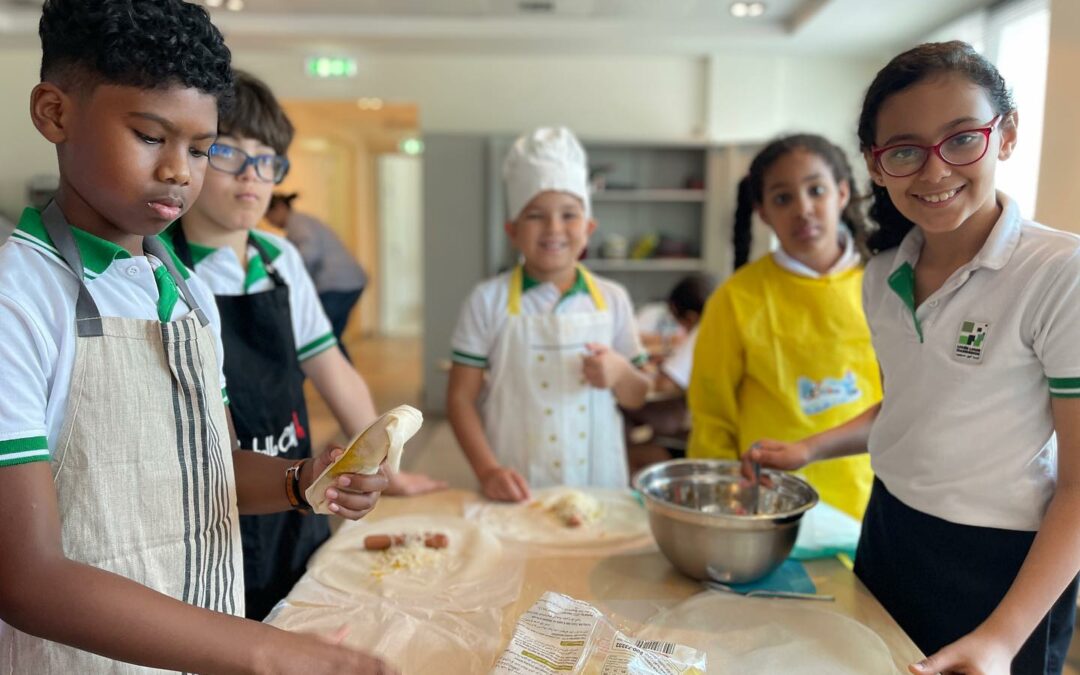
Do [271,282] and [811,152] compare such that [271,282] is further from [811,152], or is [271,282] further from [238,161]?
[811,152]

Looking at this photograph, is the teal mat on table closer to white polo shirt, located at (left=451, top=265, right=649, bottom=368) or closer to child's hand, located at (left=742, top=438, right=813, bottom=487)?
child's hand, located at (left=742, top=438, right=813, bottom=487)

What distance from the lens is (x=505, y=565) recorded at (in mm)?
1146

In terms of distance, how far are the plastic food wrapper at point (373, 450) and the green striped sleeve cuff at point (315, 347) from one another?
591mm

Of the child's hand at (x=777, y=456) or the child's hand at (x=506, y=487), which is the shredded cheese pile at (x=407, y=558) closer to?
the child's hand at (x=506, y=487)

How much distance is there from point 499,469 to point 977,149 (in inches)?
39.7

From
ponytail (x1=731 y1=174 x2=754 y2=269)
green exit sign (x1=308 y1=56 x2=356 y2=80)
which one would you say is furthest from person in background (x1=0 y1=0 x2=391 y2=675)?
green exit sign (x1=308 y1=56 x2=356 y2=80)

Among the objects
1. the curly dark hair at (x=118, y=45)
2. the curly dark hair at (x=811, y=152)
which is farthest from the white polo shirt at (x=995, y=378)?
the curly dark hair at (x=118, y=45)

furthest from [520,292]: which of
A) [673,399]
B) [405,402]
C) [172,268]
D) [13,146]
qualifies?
[13,146]

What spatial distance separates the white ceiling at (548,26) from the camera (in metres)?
4.79

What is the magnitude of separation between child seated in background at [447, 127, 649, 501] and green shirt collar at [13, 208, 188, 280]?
953 millimetres

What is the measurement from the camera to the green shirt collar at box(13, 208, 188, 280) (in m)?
0.70

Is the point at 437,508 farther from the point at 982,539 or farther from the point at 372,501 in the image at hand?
the point at 982,539

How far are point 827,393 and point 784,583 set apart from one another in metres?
0.53

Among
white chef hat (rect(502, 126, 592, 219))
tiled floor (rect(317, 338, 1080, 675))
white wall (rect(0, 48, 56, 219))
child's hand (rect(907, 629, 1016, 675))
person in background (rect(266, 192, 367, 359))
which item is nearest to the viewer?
child's hand (rect(907, 629, 1016, 675))
